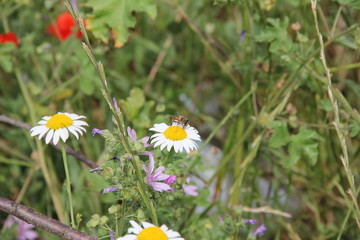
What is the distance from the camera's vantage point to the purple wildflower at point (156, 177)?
1143 millimetres

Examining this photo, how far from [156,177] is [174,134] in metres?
0.10

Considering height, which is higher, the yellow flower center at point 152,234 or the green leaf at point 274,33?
the green leaf at point 274,33

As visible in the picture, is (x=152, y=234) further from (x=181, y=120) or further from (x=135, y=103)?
(x=135, y=103)

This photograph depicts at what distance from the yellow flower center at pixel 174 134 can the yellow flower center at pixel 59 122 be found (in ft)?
0.73

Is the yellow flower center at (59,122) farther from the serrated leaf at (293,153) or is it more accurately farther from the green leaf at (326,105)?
the green leaf at (326,105)

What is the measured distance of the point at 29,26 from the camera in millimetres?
2537

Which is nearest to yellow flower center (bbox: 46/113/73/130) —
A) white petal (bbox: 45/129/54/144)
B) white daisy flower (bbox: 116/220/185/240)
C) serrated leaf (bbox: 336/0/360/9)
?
white petal (bbox: 45/129/54/144)

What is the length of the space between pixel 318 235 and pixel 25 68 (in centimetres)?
139

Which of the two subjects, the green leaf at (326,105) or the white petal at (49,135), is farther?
the green leaf at (326,105)

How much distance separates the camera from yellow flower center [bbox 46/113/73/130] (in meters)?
1.25

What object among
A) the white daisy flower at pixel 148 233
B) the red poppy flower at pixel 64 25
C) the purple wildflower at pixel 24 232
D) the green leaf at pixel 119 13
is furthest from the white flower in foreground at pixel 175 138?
the red poppy flower at pixel 64 25

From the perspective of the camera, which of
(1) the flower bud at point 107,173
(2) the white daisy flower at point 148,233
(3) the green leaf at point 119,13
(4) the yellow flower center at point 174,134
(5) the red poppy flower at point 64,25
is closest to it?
(2) the white daisy flower at point 148,233

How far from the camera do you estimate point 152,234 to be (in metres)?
0.99

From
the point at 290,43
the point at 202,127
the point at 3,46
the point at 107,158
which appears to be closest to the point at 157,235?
the point at 107,158
